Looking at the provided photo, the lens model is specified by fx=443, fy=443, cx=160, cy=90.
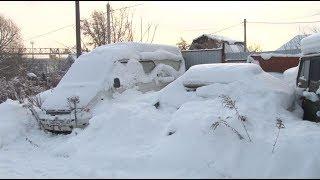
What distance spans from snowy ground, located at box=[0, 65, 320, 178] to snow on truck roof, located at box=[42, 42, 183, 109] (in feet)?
2.33

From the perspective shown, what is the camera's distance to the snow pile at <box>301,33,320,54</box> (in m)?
8.75

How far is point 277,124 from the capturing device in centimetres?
799

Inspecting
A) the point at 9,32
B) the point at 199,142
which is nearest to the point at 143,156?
the point at 199,142

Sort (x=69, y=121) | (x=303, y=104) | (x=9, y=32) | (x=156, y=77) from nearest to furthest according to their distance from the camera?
(x=303, y=104) < (x=69, y=121) < (x=156, y=77) < (x=9, y=32)

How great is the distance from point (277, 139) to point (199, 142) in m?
1.33

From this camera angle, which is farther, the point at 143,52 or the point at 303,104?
the point at 143,52

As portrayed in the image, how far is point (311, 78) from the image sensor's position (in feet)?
29.6

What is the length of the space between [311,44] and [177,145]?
11.6 feet

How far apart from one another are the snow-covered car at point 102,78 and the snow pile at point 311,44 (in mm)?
4587

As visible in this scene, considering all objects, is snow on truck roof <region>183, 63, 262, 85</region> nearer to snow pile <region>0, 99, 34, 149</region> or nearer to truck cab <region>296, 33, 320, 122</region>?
truck cab <region>296, 33, 320, 122</region>

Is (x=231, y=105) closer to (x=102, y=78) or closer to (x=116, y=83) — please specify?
(x=116, y=83)

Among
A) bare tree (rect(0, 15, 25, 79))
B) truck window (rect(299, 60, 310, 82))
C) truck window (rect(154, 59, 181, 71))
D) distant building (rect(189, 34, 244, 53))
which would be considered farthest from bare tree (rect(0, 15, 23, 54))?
truck window (rect(299, 60, 310, 82))

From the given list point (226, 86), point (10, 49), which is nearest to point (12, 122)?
point (226, 86)

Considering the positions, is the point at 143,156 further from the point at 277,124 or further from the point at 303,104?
the point at 303,104
